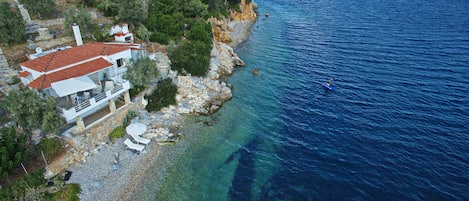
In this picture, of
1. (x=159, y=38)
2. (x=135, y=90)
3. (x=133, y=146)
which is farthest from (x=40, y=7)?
(x=133, y=146)

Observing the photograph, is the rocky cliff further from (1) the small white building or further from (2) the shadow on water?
(2) the shadow on water

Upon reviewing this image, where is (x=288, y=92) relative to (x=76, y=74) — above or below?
below

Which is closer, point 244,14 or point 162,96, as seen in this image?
point 162,96

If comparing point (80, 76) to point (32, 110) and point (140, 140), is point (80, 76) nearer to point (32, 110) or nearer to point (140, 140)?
point (32, 110)

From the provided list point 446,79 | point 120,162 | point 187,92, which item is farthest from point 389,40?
point 120,162

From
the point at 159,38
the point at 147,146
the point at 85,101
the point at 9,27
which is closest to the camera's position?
the point at 85,101

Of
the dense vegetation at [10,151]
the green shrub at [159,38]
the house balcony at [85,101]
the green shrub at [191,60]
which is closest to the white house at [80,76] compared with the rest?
the house balcony at [85,101]

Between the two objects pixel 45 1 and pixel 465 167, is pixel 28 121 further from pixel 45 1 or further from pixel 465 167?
pixel 465 167
